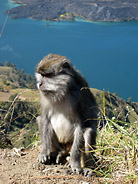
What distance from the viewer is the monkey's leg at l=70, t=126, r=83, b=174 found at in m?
4.38

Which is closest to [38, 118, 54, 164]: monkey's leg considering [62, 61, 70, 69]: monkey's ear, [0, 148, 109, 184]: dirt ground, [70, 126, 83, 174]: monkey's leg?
[0, 148, 109, 184]: dirt ground

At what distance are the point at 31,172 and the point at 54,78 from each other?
1.62m

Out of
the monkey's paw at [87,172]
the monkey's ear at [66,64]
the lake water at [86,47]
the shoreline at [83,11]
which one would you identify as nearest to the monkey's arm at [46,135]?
the monkey's paw at [87,172]

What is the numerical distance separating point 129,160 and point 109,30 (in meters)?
107

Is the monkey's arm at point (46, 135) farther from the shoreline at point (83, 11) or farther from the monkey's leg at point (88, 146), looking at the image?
the shoreline at point (83, 11)

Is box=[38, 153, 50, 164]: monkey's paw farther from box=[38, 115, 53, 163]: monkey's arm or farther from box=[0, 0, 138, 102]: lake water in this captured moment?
box=[0, 0, 138, 102]: lake water

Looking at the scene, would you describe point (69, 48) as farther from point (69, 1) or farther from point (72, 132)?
point (72, 132)

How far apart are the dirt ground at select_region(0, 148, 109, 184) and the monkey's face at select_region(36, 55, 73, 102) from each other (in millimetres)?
1225

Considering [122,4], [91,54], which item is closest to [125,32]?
[122,4]

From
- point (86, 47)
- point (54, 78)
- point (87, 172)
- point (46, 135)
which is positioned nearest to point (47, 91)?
point (54, 78)

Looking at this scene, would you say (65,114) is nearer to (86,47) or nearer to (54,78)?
(54,78)

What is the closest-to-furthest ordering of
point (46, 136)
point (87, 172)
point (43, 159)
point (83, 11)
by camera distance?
point (87, 172) < point (43, 159) < point (46, 136) < point (83, 11)

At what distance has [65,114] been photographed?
15.3ft

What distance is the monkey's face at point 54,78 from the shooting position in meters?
4.33
